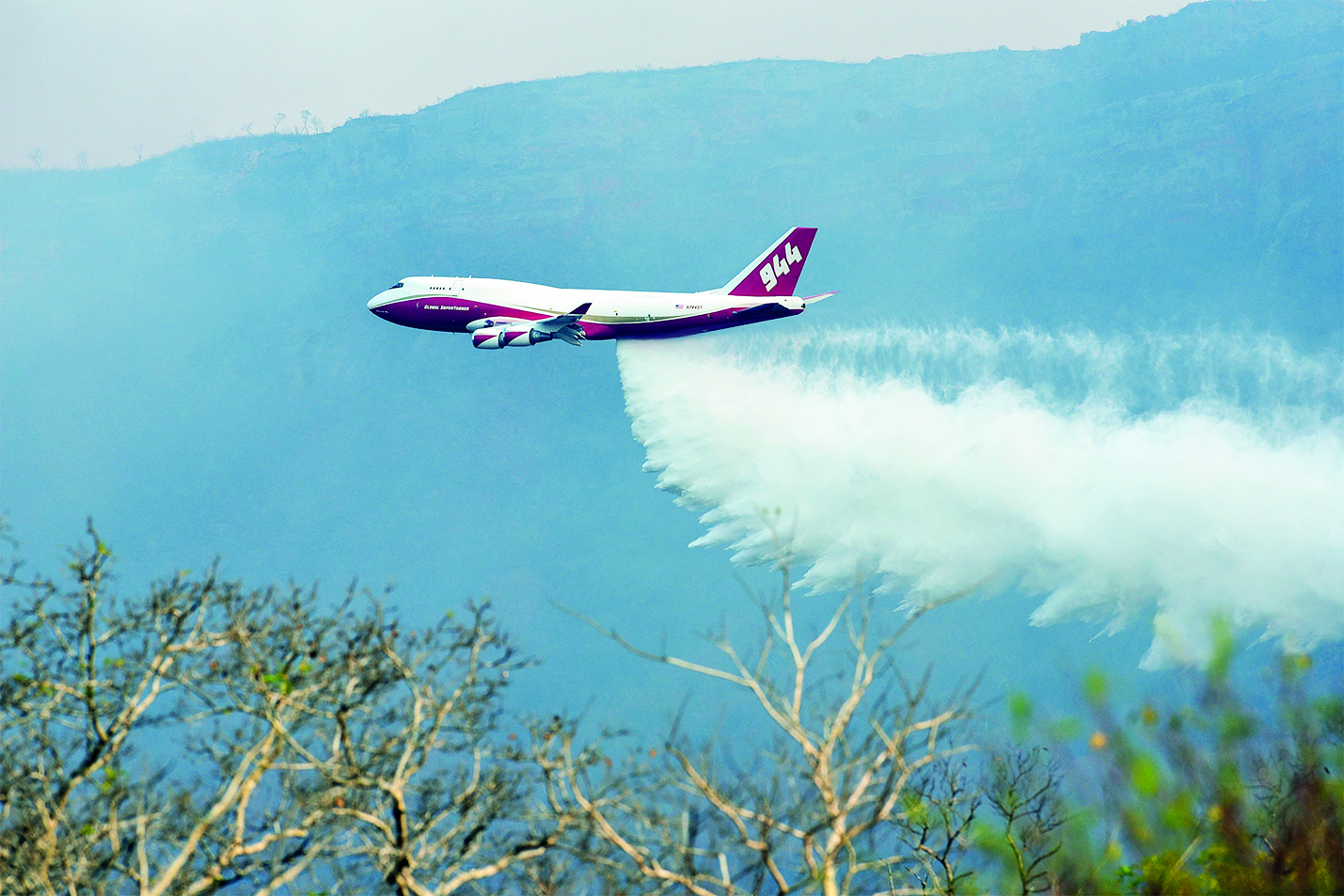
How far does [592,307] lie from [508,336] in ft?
13.4

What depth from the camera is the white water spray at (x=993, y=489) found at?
2601 inches

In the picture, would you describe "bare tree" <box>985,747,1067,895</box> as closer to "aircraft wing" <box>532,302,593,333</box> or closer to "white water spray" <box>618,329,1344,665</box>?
"white water spray" <box>618,329,1344,665</box>

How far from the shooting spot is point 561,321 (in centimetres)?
6075

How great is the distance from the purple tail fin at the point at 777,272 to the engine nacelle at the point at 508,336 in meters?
9.11

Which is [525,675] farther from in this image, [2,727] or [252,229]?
[2,727]

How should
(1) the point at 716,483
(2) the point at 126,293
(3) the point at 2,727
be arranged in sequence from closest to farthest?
1. (3) the point at 2,727
2. (1) the point at 716,483
3. (2) the point at 126,293

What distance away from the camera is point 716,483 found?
2596 inches

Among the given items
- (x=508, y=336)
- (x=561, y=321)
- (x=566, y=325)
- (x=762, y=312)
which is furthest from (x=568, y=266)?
(x=762, y=312)

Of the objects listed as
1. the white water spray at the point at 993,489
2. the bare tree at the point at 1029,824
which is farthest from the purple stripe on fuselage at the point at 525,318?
the bare tree at the point at 1029,824

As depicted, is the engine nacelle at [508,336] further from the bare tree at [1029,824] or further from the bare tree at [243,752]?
the bare tree at [243,752]

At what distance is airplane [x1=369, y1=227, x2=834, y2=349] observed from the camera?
60969 millimetres

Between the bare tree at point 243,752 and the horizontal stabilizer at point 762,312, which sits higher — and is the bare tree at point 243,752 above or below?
below

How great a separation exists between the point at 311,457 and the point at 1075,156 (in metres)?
102

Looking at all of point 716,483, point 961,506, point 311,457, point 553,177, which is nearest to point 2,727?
point 716,483
